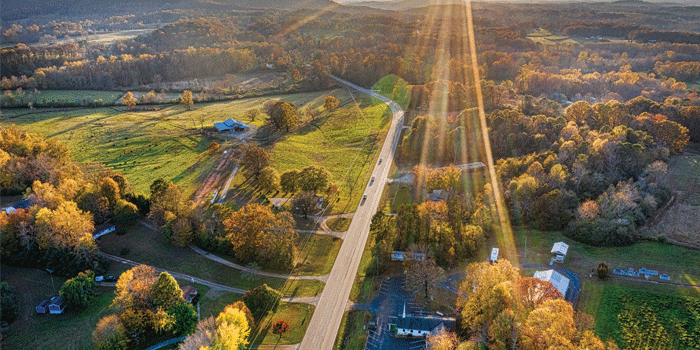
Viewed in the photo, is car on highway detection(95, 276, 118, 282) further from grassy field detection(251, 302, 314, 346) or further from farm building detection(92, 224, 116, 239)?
grassy field detection(251, 302, 314, 346)

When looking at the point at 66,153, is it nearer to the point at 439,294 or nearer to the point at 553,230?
the point at 439,294

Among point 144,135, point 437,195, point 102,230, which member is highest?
point 144,135

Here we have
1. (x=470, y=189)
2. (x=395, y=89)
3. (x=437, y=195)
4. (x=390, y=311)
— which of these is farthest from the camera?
(x=395, y=89)

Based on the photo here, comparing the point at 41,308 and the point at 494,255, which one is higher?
the point at 41,308

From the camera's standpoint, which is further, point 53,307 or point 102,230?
point 102,230

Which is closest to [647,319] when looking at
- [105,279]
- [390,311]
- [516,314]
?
[516,314]

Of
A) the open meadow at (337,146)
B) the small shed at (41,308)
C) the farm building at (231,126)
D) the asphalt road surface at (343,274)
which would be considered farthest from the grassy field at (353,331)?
the farm building at (231,126)

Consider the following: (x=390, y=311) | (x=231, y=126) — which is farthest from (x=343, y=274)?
(x=231, y=126)

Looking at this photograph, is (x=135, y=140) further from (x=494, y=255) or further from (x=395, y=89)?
(x=494, y=255)

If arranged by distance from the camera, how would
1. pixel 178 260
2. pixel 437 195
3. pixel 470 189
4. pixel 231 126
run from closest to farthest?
pixel 178 260 → pixel 437 195 → pixel 470 189 → pixel 231 126
